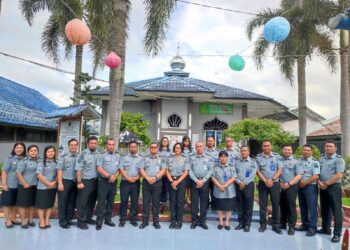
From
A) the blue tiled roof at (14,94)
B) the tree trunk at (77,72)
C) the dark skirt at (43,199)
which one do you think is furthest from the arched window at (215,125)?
the dark skirt at (43,199)

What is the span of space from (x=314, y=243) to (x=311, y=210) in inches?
24.7

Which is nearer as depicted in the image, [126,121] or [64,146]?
[64,146]

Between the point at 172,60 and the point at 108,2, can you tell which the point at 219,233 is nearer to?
the point at 108,2

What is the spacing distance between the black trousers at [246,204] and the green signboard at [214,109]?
41.6ft

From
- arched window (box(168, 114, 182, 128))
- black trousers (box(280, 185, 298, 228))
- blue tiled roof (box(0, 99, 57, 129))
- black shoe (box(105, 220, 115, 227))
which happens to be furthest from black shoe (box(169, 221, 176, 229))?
arched window (box(168, 114, 182, 128))

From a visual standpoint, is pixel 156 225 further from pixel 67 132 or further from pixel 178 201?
pixel 67 132

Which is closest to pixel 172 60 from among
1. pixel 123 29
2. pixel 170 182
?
pixel 123 29

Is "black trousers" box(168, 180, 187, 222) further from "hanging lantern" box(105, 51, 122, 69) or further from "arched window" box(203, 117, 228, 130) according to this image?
"arched window" box(203, 117, 228, 130)

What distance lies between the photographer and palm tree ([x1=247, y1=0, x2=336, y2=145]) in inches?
469

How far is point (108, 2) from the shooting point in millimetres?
8250

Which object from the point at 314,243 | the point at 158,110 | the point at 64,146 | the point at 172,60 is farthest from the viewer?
the point at 172,60

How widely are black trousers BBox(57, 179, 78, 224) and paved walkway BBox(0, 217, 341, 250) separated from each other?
0.22 meters

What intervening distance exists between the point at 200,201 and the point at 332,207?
7.50 ft

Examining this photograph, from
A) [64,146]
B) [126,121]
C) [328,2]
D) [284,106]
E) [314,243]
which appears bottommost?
[314,243]
